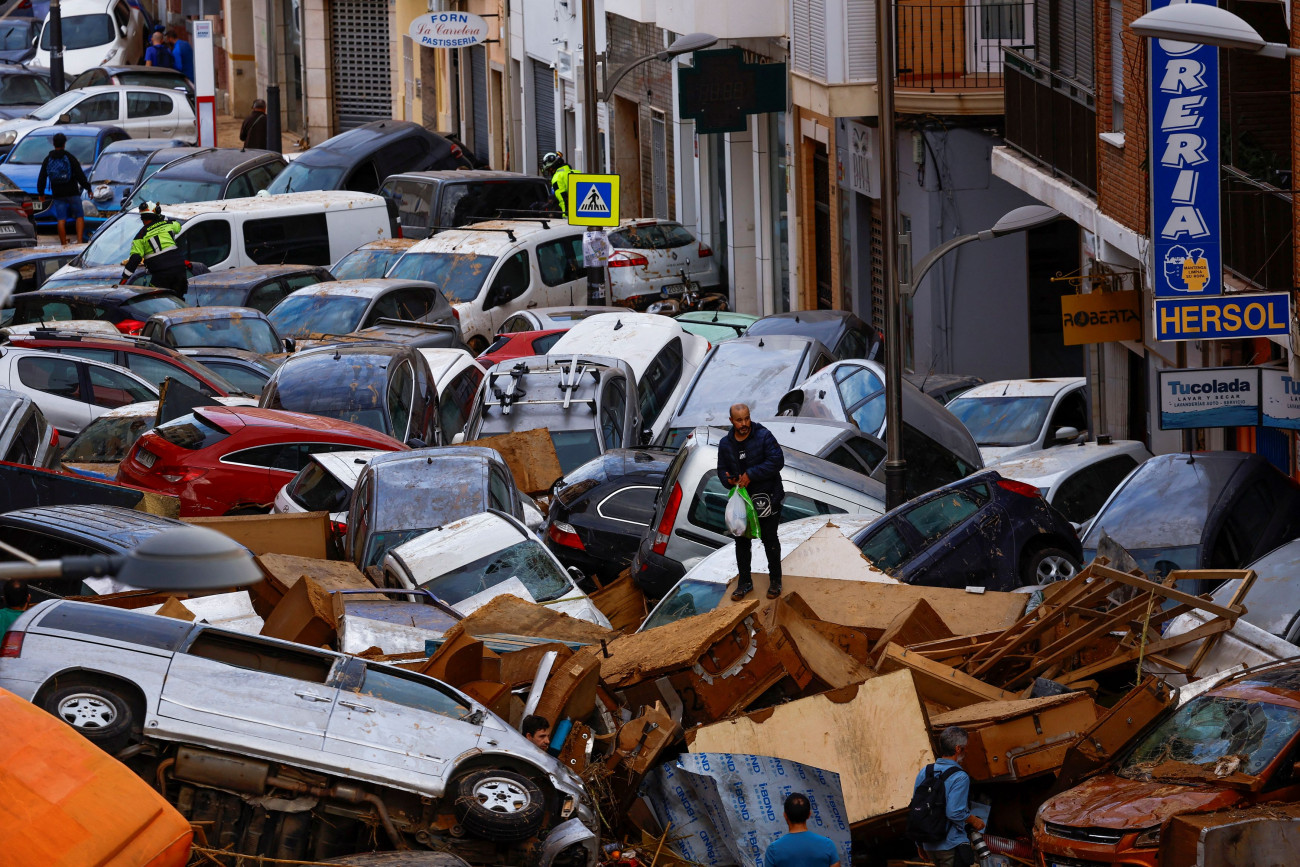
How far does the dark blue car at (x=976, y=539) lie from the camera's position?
12523 millimetres

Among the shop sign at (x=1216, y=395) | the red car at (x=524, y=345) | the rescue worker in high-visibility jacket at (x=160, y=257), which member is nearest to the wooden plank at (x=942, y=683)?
the shop sign at (x=1216, y=395)

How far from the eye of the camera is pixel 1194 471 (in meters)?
13.6

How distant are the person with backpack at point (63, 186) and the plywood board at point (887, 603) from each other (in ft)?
76.1

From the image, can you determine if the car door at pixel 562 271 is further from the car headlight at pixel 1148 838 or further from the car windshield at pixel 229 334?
the car headlight at pixel 1148 838

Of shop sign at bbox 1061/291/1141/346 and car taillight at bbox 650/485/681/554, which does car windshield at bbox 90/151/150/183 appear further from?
car taillight at bbox 650/485/681/554

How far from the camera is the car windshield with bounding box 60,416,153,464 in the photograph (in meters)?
17.4

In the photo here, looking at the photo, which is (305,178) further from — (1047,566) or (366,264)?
(1047,566)

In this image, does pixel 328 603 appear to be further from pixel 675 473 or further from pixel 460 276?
pixel 460 276

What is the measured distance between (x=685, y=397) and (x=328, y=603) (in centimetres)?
692

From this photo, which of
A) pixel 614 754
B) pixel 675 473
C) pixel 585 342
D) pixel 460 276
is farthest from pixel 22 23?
pixel 614 754

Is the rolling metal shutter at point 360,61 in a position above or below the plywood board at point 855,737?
above

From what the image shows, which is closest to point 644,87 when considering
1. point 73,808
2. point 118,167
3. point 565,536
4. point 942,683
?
point 118,167

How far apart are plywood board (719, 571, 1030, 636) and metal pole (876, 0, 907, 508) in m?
2.22

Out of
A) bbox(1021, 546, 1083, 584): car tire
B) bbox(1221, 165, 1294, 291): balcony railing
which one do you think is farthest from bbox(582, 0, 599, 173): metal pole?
bbox(1021, 546, 1083, 584): car tire
